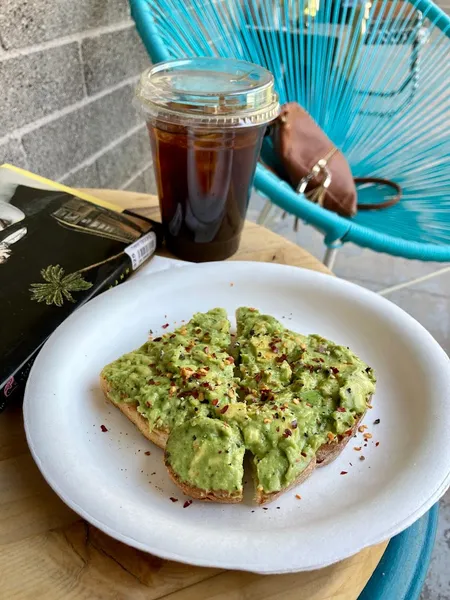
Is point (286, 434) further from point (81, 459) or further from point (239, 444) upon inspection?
point (81, 459)

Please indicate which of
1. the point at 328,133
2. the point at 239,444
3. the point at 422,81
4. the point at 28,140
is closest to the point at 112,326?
the point at 239,444

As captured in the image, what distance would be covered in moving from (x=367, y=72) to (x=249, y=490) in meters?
1.57

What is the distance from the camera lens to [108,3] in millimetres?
1410

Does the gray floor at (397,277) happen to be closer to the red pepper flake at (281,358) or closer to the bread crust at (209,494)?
the red pepper flake at (281,358)

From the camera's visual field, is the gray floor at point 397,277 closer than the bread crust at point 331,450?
No

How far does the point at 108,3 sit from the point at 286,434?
133cm

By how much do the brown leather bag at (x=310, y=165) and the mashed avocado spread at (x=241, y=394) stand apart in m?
0.83

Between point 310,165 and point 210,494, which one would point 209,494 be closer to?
point 210,494

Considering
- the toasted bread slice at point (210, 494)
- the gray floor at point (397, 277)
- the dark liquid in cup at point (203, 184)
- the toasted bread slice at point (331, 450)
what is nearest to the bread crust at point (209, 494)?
the toasted bread slice at point (210, 494)

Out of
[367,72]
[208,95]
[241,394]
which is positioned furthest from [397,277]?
[241,394]

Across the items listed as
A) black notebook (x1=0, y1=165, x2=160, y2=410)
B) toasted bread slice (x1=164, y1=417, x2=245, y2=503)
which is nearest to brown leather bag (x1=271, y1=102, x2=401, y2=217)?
black notebook (x1=0, y1=165, x2=160, y2=410)

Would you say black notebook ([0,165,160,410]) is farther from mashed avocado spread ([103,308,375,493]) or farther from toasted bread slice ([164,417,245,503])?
toasted bread slice ([164,417,245,503])

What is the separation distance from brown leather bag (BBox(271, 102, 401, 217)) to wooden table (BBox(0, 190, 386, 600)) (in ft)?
3.63

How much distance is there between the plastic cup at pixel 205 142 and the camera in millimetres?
834
